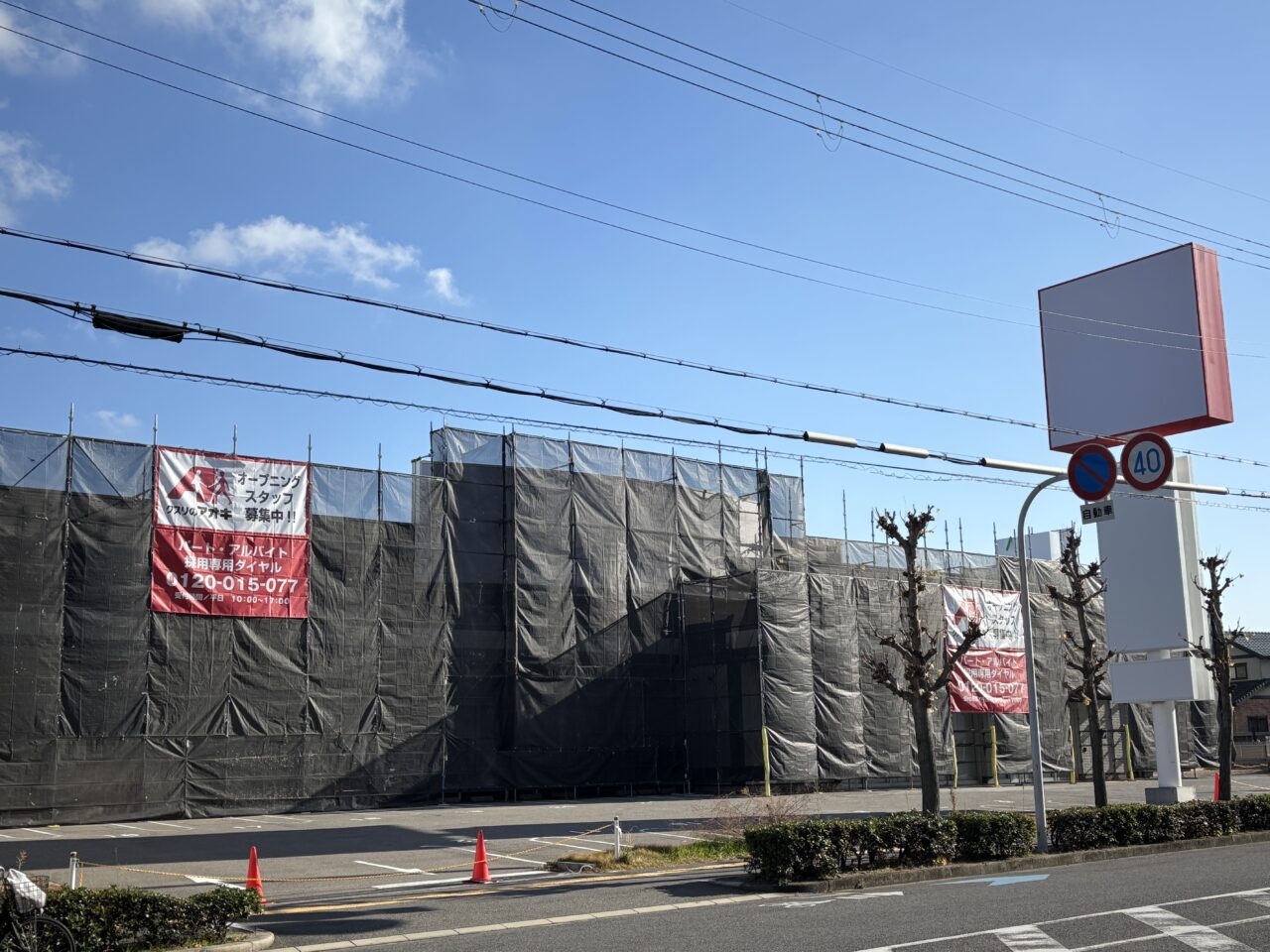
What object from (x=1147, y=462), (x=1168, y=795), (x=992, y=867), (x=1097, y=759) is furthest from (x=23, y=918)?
(x=1168, y=795)

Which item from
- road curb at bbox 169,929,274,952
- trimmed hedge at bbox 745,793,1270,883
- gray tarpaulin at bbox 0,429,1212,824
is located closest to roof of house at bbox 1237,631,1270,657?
gray tarpaulin at bbox 0,429,1212,824

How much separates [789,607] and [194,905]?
26.7 metres

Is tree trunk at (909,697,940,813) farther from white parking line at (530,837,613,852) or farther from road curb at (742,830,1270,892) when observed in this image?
white parking line at (530,837,613,852)

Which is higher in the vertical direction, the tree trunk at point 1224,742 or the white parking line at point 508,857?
the tree trunk at point 1224,742

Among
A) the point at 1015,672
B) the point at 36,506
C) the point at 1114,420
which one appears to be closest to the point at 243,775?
the point at 36,506

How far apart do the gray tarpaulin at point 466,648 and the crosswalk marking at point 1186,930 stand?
21220mm

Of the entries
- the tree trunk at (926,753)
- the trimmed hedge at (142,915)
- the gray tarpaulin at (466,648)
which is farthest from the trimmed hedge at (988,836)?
the gray tarpaulin at (466,648)

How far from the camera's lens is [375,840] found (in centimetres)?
2284

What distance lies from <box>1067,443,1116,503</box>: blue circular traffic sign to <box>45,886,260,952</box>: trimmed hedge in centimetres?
1232

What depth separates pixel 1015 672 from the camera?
1647 inches

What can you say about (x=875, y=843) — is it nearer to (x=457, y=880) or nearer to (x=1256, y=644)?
(x=457, y=880)

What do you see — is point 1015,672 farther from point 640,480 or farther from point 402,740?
point 402,740

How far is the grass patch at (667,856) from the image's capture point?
17547mm

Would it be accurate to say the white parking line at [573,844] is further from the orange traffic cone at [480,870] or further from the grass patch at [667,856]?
the orange traffic cone at [480,870]
